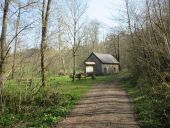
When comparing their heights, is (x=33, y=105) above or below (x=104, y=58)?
below

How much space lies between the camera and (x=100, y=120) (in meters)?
12.3

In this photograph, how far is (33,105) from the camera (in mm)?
16703

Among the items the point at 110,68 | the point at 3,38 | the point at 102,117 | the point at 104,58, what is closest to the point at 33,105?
the point at 3,38

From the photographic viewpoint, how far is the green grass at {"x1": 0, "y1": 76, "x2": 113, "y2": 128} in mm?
12688

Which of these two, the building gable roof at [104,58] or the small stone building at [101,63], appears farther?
the building gable roof at [104,58]

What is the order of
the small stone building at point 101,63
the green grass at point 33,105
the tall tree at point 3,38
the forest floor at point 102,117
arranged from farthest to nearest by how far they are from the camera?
1. the small stone building at point 101,63
2. the tall tree at point 3,38
3. the green grass at point 33,105
4. the forest floor at point 102,117

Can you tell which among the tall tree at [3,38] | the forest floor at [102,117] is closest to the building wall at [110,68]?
the tall tree at [3,38]

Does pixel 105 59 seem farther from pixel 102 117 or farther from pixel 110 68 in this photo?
pixel 102 117

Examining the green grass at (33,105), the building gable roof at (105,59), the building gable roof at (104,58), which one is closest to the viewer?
the green grass at (33,105)

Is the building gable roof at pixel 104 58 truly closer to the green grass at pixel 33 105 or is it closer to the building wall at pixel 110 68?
the building wall at pixel 110 68

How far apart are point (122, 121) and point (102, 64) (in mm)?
55483

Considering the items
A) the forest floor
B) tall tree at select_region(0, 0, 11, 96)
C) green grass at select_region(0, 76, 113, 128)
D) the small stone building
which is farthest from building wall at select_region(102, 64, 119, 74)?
the forest floor

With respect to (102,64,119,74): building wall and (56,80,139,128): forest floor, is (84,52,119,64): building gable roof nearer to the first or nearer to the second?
(102,64,119,74): building wall

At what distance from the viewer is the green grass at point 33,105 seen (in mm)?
12688
